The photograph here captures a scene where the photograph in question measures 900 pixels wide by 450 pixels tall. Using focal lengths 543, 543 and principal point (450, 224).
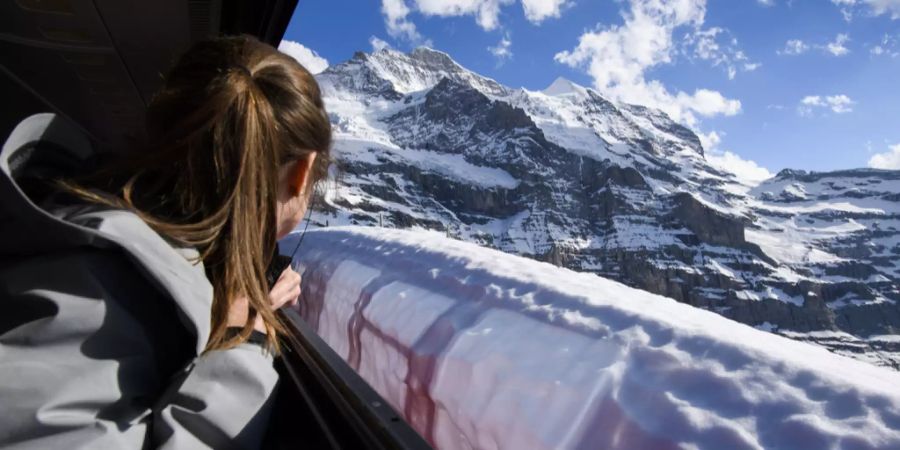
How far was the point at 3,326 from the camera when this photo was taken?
64 cm

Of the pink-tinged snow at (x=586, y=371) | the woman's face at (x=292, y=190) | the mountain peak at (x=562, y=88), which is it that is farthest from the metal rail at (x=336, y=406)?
the mountain peak at (x=562, y=88)

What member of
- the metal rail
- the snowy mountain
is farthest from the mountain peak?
the metal rail

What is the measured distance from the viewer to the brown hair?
870 millimetres

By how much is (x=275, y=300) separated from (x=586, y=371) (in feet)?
2.43

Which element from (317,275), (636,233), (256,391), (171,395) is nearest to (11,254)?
(171,395)

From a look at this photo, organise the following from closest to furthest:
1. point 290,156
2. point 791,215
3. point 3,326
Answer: point 3,326 → point 290,156 → point 791,215

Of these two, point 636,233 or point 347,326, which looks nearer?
point 347,326

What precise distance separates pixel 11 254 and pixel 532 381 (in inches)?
28.9

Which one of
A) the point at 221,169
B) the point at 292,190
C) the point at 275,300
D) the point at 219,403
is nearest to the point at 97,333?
the point at 219,403

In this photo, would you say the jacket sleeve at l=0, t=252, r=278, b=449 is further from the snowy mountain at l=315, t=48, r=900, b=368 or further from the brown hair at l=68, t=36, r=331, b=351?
the snowy mountain at l=315, t=48, r=900, b=368

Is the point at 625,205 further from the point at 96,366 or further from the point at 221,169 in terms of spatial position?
the point at 96,366

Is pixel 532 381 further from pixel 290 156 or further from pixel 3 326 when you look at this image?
pixel 3 326

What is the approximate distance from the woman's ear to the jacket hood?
0.89 feet

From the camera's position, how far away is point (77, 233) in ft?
2.11
